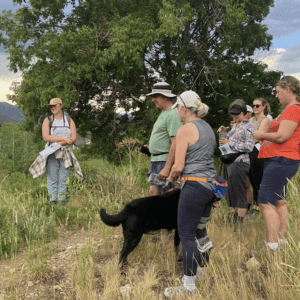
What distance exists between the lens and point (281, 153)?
3262 millimetres

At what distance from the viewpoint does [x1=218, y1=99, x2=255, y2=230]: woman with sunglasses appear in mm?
4465

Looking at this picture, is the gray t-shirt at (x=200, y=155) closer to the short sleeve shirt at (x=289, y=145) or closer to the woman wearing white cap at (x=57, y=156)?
the short sleeve shirt at (x=289, y=145)

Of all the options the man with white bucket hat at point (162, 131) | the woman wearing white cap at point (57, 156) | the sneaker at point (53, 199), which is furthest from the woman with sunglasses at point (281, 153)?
the sneaker at point (53, 199)

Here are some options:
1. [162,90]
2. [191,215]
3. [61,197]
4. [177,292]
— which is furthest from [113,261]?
[61,197]

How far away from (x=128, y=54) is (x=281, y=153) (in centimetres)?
949

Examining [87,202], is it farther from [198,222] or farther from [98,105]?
[98,105]

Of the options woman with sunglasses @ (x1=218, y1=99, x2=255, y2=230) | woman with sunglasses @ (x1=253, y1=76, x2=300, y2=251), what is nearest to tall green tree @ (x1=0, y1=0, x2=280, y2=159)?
woman with sunglasses @ (x1=218, y1=99, x2=255, y2=230)

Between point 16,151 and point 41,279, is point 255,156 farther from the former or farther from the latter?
point 16,151

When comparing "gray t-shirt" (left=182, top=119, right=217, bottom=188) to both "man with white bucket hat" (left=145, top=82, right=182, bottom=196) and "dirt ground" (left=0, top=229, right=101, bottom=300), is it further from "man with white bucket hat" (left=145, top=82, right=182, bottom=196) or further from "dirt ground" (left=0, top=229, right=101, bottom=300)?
"dirt ground" (left=0, top=229, right=101, bottom=300)

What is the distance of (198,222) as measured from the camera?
280 cm

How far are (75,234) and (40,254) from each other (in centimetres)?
126

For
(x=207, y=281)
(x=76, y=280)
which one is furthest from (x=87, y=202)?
(x=207, y=281)

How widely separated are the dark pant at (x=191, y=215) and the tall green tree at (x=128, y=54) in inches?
384

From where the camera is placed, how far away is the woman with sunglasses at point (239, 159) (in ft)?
14.6
